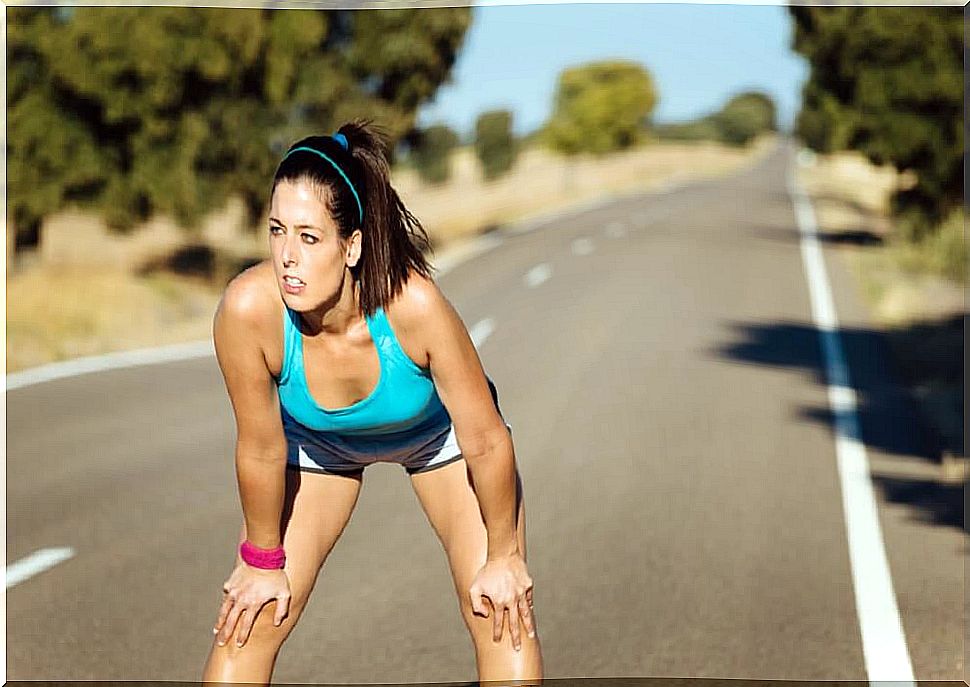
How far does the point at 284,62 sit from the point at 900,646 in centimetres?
1906

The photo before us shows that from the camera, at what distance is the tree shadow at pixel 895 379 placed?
905cm

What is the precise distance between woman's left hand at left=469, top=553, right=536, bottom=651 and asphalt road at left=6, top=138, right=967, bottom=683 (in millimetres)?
1953

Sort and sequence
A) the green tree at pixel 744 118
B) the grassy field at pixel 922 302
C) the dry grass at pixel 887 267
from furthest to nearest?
1. the green tree at pixel 744 118
2. the dry grass at pixel 887 267
3. the grassy field at pixel 922 302

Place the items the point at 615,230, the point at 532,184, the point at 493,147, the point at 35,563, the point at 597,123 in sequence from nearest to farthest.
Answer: the point at 35,563
the point at 615,230
the point at 597,123
the point at 532,184
the point at 493,147

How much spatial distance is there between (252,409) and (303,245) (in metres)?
0.45

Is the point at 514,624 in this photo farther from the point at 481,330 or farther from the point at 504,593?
the point at 481,330

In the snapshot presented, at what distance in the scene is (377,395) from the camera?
325cm

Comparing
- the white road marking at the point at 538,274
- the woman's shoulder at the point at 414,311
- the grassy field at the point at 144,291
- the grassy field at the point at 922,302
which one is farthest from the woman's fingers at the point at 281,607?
the white road marking at the point at 538,274

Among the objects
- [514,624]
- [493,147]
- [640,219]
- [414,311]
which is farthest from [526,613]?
[493,147]

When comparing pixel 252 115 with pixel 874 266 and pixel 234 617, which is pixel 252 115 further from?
pixel 234 617

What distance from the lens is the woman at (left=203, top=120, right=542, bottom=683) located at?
3027mm

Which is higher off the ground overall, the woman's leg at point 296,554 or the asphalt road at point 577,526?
the woman's leg at point 296,554

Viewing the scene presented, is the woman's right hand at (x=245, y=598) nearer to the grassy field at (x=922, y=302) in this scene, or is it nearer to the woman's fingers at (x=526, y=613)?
the woman's fingers at (x=526, y=613)

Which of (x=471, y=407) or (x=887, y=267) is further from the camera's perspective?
(x=887, y=267)
